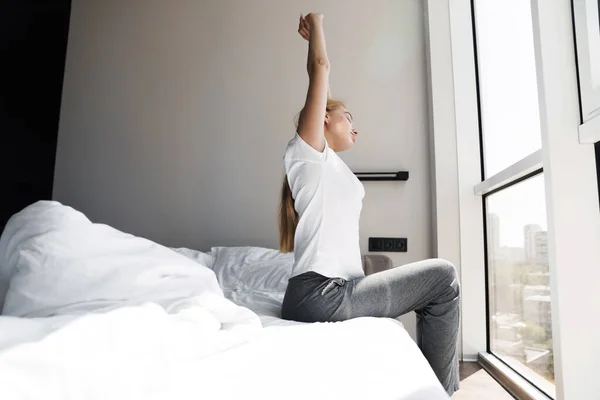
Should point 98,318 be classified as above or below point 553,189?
below

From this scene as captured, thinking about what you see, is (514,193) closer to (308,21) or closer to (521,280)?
(521,280)

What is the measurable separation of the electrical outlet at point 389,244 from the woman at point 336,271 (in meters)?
1.31

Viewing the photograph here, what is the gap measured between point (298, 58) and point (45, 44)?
6.11 feet

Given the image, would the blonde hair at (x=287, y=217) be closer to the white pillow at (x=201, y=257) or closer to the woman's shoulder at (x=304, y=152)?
the woman's shoulder at (x=304, y=152)

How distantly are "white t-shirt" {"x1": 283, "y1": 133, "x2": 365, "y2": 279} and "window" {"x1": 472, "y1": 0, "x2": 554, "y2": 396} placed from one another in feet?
2.64

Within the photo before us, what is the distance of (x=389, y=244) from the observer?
8.90 feet

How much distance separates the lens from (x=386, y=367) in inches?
31.4

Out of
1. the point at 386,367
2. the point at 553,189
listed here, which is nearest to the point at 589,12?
the point at 553,189

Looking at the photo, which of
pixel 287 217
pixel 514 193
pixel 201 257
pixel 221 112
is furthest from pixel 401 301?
pixel 221 112

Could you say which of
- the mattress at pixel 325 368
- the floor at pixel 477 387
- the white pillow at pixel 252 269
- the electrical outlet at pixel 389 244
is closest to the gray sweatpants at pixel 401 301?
the mattress at pixel 325 368

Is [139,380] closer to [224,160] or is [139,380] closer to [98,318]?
[98,318]

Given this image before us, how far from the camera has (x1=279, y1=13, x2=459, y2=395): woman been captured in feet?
4.21

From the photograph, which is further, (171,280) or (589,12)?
(589,12)

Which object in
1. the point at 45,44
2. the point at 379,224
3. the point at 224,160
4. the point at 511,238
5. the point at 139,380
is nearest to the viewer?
the point at 139,380
